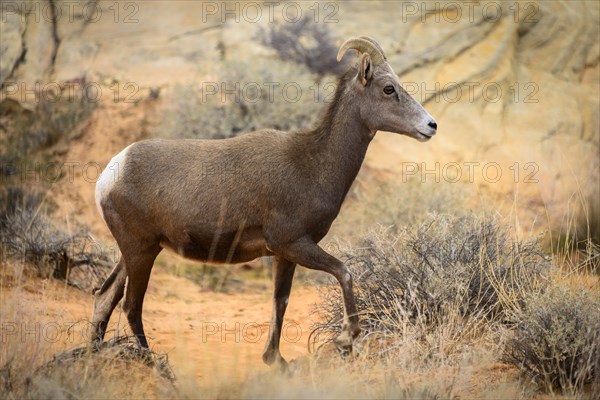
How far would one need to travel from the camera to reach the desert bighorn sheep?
20.6 feet

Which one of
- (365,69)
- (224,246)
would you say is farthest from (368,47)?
(224,246)

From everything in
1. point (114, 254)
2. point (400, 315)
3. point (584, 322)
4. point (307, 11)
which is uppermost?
point (307, 11)

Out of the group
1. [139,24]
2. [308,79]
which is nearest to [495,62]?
[308,79]

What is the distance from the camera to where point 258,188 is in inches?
249

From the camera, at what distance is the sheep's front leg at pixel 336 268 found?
614cm

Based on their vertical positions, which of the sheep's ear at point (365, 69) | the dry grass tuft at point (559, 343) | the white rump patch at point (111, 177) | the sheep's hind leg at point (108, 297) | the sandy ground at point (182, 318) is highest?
the sheep's ear at point (365, 69)

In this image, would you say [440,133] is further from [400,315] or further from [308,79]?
[400,315]

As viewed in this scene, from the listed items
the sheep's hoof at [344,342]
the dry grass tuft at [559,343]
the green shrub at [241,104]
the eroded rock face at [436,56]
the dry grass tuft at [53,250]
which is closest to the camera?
the dry grass tuft at [559,343]

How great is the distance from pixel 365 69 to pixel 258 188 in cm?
125

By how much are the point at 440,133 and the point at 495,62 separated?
1.68 meters

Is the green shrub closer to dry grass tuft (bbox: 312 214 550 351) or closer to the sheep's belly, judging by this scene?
dry grass tuft (bbox: 312 214 550 351)

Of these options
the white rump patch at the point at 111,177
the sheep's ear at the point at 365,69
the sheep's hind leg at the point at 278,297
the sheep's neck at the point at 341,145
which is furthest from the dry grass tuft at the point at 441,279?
the white rump patch at the point at 111,177

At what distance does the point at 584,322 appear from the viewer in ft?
19.8

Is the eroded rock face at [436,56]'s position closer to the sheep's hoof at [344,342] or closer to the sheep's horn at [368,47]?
the sheep's horn at [368,47]
